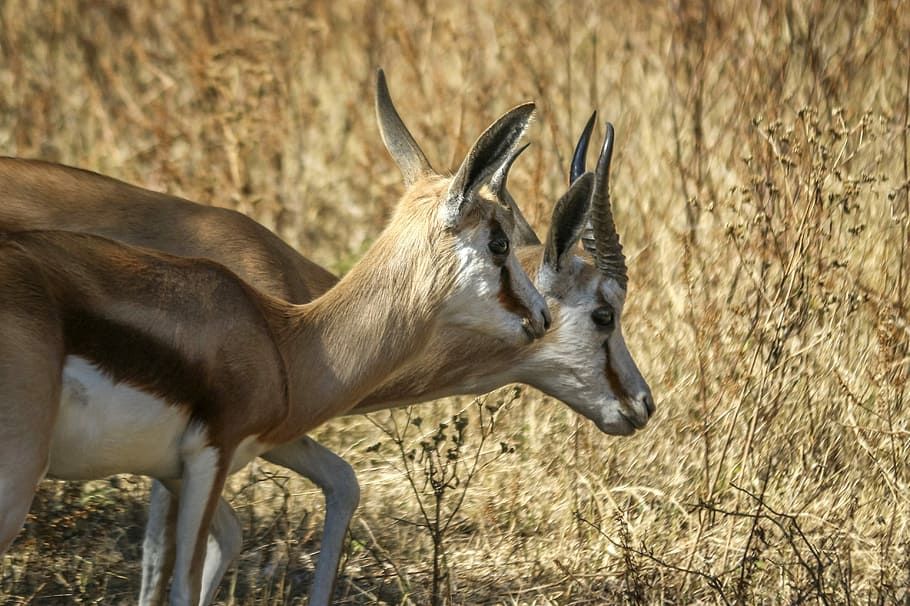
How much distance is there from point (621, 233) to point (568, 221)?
278 cm

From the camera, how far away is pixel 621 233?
27.1 feet

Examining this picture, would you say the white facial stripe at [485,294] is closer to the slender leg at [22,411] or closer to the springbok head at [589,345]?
the springbok head at [589,345]

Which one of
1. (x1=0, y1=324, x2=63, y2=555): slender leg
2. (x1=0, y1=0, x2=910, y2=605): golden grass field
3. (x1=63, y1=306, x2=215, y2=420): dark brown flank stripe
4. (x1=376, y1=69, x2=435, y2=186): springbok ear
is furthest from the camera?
(x1=0, y1=0, x2=910, y2=605): golden grass field

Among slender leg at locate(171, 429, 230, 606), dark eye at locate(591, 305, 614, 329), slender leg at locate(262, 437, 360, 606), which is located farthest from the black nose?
slender leg at locate(171, 429, 230, 606)

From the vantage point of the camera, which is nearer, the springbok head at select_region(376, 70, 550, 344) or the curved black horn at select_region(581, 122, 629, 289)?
the springbok head at select_region(376, 70, 550, 344)

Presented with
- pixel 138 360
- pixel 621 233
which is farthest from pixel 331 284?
pixel 621 233

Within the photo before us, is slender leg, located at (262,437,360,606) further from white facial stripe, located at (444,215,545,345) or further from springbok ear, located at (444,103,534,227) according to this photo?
→ springbok ear, located at (444,103,534,227)

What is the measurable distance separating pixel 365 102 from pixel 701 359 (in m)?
4.27

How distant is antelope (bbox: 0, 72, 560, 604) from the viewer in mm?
3680

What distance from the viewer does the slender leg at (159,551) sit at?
16.9 feet

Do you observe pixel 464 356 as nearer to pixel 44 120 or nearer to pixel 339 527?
pixel 339 527

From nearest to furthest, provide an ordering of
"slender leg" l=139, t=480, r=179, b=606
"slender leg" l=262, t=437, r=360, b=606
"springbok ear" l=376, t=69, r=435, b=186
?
"springbok ear" l=376, t=69, r=435, b=186 < "slender leg" l=139, t=480, r=179, b=606 < "slender leg" l=262, t=437, r=360, b=606

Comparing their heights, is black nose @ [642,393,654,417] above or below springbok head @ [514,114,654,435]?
below

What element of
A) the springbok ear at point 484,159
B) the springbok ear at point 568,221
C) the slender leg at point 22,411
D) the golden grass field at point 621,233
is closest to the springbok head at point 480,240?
the springbok ear at point 484,159
